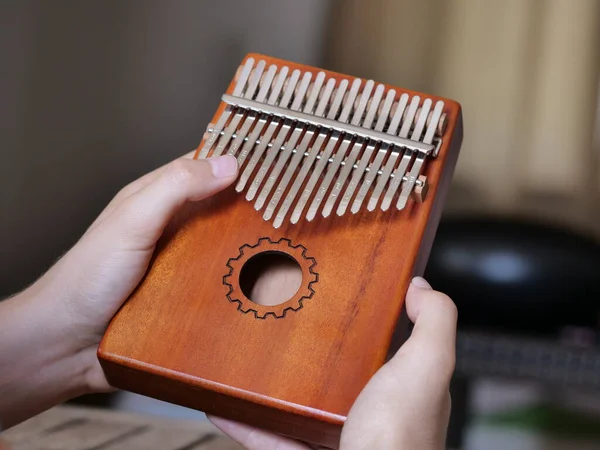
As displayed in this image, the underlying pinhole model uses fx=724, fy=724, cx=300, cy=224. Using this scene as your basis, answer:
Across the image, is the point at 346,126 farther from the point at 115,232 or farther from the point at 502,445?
the point at 502,445

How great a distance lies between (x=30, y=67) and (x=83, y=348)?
1.08 metres

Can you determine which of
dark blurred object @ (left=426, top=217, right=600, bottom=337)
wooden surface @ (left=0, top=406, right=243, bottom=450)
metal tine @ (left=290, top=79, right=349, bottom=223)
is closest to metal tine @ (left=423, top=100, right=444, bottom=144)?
metal tine @ (left=290, top=79, right=349, bottom=223)

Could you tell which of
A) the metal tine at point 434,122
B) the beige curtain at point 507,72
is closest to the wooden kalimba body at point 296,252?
the metal tine at point 434,122

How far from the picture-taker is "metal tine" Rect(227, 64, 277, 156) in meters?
0.95

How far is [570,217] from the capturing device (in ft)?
6.51

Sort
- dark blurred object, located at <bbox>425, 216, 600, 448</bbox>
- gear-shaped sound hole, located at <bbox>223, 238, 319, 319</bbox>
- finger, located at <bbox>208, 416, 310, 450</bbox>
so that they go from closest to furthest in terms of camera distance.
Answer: gear-shaped sound hole, located at <bbox>223, 238, 319, 319</bbox> → finger, located at <bbox>208, 416, 310, 450</bbox> → dark blurred object, located at <bbox>425, 216, 600, 448</bbox>

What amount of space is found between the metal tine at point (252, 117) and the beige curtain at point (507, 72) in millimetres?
981

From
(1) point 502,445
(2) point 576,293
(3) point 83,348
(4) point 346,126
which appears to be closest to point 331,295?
(4) point 346,126

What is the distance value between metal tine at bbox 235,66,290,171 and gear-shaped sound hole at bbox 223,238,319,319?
0.09 m

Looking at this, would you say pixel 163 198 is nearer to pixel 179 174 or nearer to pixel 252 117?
pixel 179 174

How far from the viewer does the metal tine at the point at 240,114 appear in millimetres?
957

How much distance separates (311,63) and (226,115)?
1005mm

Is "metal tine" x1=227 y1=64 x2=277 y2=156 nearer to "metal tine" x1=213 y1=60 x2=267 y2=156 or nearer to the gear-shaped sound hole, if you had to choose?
"metal tine" x1=213 y1=60 x2=267 y2=156

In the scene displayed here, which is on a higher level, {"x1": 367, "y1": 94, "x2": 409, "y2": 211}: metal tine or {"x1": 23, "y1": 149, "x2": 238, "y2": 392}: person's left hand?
{"x1": 367, "y1": 94, "x2": 409, "y2": 211}: metal tine
